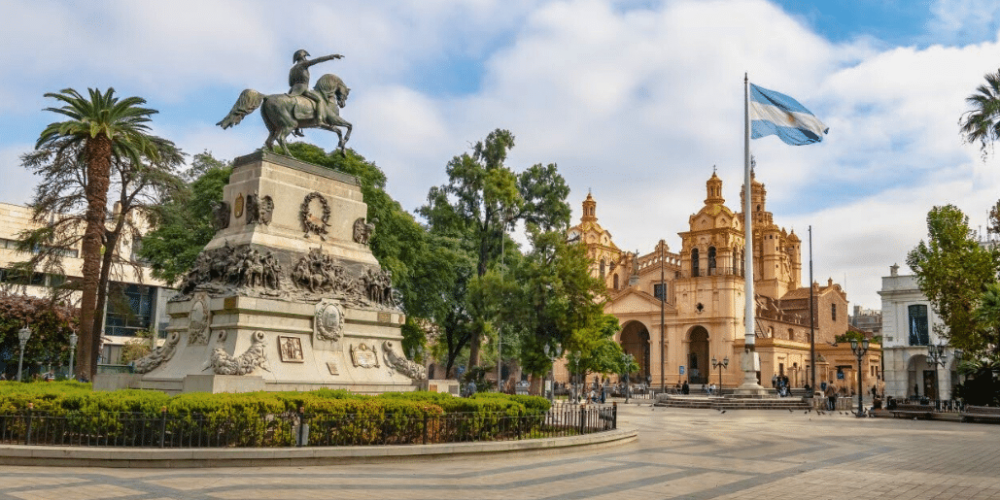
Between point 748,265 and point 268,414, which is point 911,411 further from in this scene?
point 268,414

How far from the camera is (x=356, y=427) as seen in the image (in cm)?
1425

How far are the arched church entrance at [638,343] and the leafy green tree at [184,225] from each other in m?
55.7

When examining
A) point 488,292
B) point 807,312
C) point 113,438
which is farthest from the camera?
point 807,312

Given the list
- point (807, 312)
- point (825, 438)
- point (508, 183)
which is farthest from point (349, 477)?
point (807, 312)

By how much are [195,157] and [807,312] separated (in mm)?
71022

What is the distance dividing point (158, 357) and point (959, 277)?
113 feet

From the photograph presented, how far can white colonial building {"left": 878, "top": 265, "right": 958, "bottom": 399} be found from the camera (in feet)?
183

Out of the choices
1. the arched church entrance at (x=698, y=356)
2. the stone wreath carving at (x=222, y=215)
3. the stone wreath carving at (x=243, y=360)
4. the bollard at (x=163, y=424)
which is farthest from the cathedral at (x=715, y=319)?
the bollard at (x=163, y=424)

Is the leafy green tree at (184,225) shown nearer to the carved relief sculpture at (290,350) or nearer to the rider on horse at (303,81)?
the rider on horse at (303,81)

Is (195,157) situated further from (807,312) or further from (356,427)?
(807,312)

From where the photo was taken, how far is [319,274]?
19.8 meters

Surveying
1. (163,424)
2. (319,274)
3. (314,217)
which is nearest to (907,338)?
(314,217)

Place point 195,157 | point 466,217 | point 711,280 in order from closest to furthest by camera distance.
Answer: point 195,157, point 466,217, point 711,280

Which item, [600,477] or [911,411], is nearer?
[600,477]
